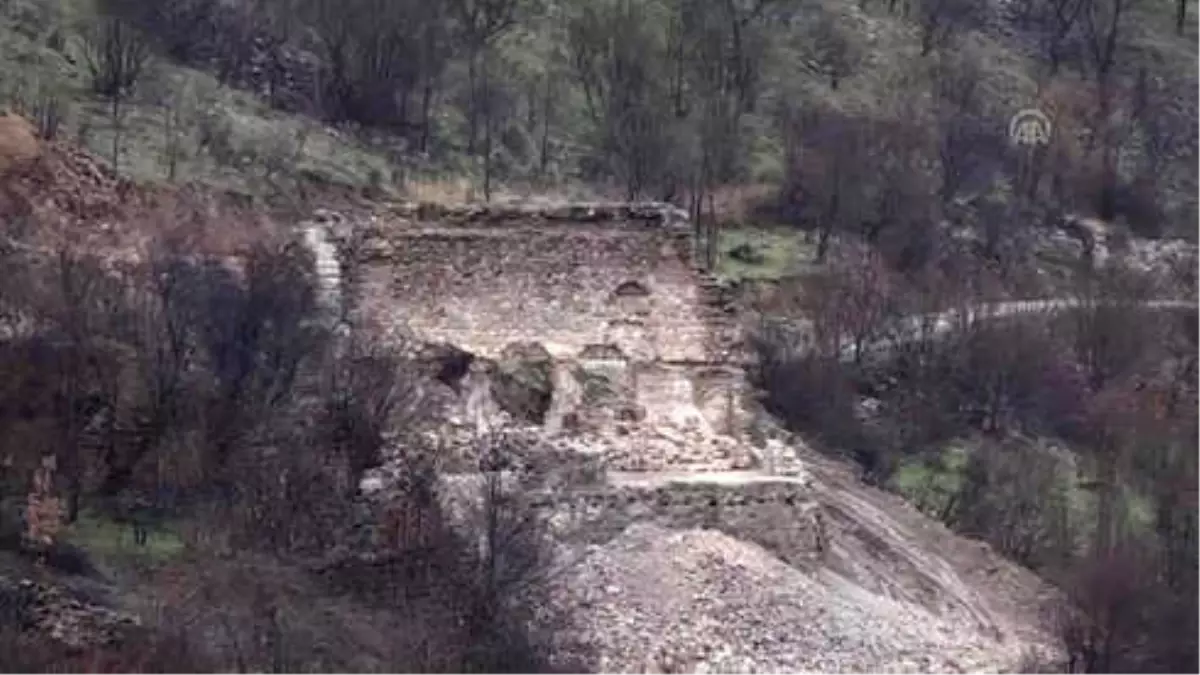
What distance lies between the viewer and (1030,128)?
5381cm

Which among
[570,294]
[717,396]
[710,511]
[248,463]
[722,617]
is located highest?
[570,294]

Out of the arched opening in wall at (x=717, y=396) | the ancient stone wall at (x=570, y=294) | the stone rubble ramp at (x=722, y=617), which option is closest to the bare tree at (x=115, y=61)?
the ancient stone wall at (x=570, y=294)

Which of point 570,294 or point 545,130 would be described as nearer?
point 570,294

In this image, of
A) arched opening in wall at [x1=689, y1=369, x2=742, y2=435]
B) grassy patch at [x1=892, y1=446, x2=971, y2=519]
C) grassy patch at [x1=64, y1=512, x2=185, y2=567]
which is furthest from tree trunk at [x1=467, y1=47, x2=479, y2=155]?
grassy patch at [x1=64, y1=512, x2=185, y2=567]

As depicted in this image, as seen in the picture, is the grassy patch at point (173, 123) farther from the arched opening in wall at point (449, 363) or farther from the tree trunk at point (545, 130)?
the arched opening in wall at point (449, 363)

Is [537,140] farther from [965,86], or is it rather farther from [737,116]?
[965,86]

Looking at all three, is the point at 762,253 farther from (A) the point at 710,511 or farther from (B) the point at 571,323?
(A) the point at 710,511

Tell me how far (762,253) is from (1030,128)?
40.5 ft

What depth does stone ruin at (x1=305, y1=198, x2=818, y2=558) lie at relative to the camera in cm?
2700

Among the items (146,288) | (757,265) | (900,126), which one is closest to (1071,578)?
(146,288)

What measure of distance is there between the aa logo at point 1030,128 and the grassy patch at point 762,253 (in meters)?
9.35

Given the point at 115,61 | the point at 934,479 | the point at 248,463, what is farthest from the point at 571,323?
the point at 115,61

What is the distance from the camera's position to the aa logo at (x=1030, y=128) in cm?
5319

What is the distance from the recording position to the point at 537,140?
4688 centimetres
